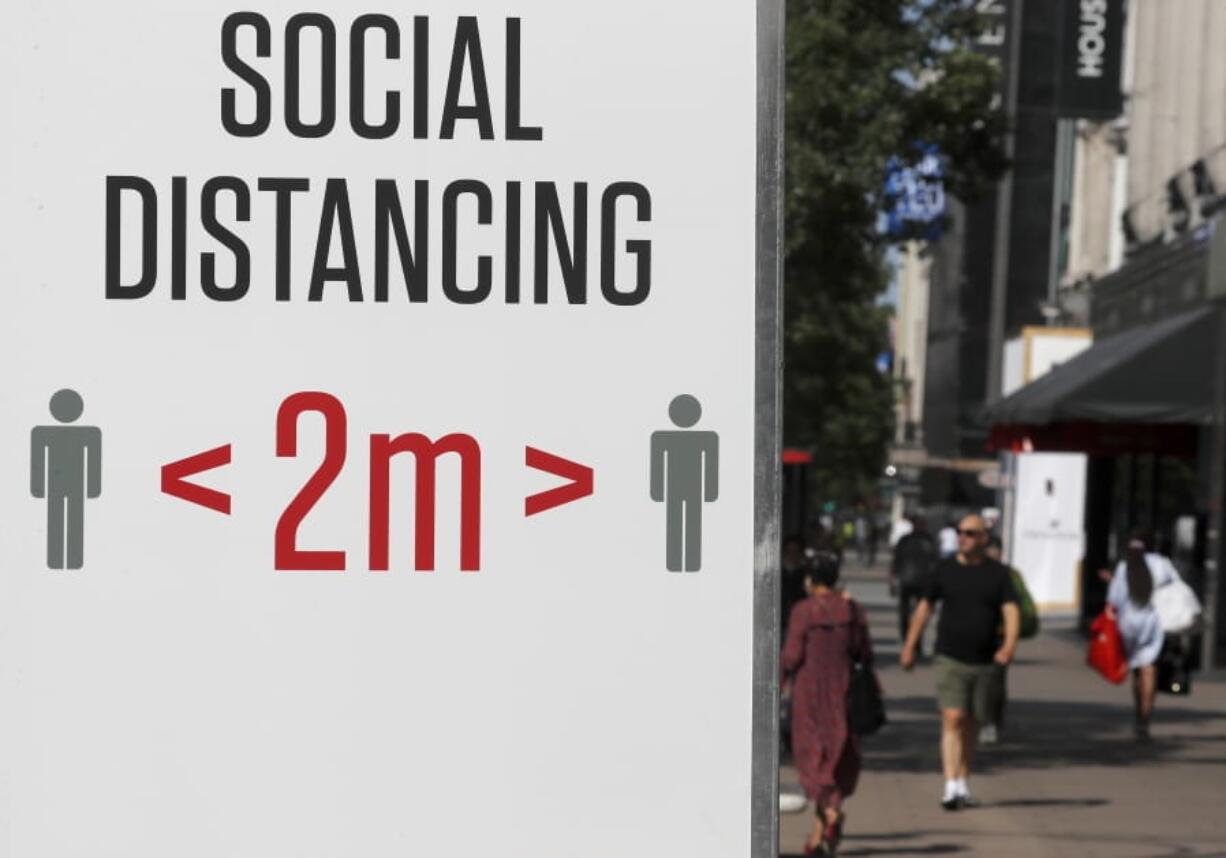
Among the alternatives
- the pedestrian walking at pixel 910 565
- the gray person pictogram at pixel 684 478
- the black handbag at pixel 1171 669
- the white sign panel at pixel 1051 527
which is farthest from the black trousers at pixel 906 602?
the gray person pictogram at pixel 684 478

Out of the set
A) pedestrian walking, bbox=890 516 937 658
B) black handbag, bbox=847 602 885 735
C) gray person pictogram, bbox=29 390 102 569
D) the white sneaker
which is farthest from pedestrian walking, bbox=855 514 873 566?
gray person pictogram, bbox=29 390 102 569

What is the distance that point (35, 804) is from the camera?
3.18m

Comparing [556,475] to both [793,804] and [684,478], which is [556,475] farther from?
[793,804]

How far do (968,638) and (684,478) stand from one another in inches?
503

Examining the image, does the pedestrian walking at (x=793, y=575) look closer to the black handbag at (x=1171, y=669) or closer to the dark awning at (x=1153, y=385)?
the black handbag at (x=1171, y=669)

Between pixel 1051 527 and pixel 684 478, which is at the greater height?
pixel 684 478

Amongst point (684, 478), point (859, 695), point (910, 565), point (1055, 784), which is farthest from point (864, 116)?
point (684, 478)

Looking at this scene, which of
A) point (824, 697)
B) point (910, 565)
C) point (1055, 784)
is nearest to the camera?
point (824, 697)

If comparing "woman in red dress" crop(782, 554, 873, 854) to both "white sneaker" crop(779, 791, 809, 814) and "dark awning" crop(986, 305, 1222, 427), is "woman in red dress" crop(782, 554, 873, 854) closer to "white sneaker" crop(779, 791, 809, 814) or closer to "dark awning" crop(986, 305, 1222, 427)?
"white sneaker" crop(779, 791, 809, 814)

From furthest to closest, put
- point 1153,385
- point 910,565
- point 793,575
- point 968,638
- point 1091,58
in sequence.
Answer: point 1091,58 < point 910,565 < point 1153,385 < point 793,575 < point 968,638

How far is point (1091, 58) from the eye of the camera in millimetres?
37906

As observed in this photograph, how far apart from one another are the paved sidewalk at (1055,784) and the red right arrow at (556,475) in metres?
10.5

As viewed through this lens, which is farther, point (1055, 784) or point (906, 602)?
point (906, 602)

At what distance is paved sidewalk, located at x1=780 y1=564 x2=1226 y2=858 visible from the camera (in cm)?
1450
